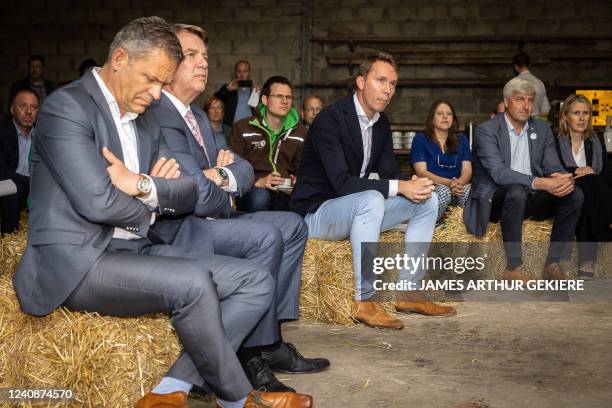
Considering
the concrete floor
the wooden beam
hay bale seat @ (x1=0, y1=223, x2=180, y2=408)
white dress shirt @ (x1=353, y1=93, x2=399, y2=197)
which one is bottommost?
the concrete floor

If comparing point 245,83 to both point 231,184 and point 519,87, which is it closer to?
point 519,87

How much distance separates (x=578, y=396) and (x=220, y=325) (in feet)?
4.09

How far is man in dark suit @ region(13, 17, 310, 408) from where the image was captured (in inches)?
90.9

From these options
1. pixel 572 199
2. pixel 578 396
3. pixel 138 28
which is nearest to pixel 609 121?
pixel 572 199

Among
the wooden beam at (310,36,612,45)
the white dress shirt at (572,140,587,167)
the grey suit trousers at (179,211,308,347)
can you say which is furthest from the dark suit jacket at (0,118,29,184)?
the wooden beam at (310,36,612,45)

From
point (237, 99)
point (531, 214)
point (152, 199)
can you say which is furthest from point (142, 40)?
point (237, 99)

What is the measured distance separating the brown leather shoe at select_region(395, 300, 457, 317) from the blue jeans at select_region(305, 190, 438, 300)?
0.13m

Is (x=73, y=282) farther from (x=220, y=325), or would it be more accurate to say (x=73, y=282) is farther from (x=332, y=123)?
(x=332, y=123)

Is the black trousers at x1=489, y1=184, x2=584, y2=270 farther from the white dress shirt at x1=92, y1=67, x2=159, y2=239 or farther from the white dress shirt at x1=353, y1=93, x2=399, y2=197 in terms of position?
the white dress shirt at x1=92, y1=67, x2=159, y2=239

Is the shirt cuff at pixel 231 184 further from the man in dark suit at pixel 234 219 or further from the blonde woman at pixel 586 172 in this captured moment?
the blonde woman at pixel 586 172

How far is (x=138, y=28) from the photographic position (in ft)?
7.87

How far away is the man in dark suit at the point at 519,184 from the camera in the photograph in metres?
4.70

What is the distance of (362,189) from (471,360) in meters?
1.01

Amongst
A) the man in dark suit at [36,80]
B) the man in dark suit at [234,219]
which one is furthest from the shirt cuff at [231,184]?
the man in dark suit at [36,80]
